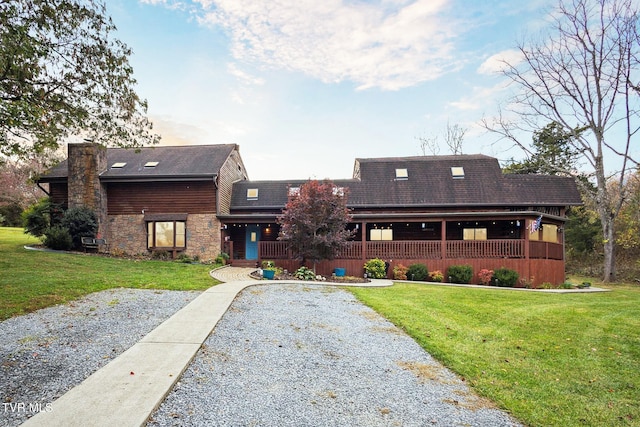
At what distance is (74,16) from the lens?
25.9 ft

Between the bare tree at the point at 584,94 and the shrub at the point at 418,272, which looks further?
the bare tree at the point at 584,94

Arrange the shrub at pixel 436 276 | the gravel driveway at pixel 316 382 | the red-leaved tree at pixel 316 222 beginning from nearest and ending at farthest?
1. the gravel driveway at pixel 316 382
2. the red-leaved tree at pixel 316 222
3. the shrub at pixel 436 276

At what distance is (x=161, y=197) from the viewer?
17828 millimetres

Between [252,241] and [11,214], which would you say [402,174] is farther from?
[11,214]

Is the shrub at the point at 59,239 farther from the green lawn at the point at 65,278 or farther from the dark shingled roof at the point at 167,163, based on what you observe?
the dark shingled roof at the point at 167,163

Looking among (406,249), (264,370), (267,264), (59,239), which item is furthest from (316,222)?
(59,239)

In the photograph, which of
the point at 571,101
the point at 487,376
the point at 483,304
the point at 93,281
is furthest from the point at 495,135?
the point at 93,281

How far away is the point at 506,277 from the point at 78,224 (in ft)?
66.4

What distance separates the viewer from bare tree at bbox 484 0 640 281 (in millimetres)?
19375

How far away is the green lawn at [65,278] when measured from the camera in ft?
23.5

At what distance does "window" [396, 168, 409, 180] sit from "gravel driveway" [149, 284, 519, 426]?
14.3 meters

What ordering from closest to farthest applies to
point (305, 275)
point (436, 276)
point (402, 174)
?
point (305, 275), point (436, 276), point (402, 174)

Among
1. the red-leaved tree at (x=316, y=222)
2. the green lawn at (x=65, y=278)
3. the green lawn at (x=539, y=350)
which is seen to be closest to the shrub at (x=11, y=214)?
the green lawn at (x=65, y=278)

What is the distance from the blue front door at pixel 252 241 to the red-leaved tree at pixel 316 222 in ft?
17.8
